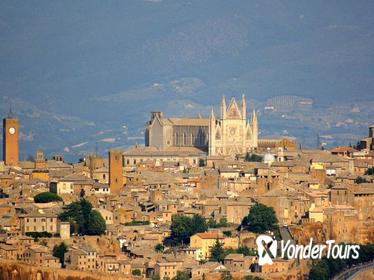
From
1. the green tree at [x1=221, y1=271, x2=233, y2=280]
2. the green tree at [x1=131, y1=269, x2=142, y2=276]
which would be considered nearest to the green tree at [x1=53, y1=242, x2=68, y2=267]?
the green tree at [x1=131, y1=269, x2=142, y2=276]

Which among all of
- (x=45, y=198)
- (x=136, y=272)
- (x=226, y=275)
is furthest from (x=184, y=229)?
(x=45, y=198)

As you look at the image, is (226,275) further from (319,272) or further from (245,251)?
(245,251)

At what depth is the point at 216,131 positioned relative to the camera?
363ft

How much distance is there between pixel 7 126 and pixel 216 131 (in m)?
15.5

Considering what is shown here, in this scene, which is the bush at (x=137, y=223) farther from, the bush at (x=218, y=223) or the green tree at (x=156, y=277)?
the green tree at (x=156, y=277)

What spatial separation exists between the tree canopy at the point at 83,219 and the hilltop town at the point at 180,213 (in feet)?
0.17

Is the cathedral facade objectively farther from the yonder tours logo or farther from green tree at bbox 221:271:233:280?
green tree at bbox 221:271:233:280

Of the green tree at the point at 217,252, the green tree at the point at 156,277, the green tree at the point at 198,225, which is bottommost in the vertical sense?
the green tree at the point at 156,277

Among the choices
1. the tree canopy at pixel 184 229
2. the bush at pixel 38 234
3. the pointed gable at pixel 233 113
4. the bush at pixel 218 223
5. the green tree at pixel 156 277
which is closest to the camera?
the green tree at pixel 156 277

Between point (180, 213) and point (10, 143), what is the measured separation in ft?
94.2

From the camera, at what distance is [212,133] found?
110312mm

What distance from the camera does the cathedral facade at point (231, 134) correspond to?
108 meters

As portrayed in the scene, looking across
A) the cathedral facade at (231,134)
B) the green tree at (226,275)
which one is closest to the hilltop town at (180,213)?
the green tree at (226,275)

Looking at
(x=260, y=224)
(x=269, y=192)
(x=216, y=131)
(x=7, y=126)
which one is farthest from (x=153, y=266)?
(x=216, y=131)
